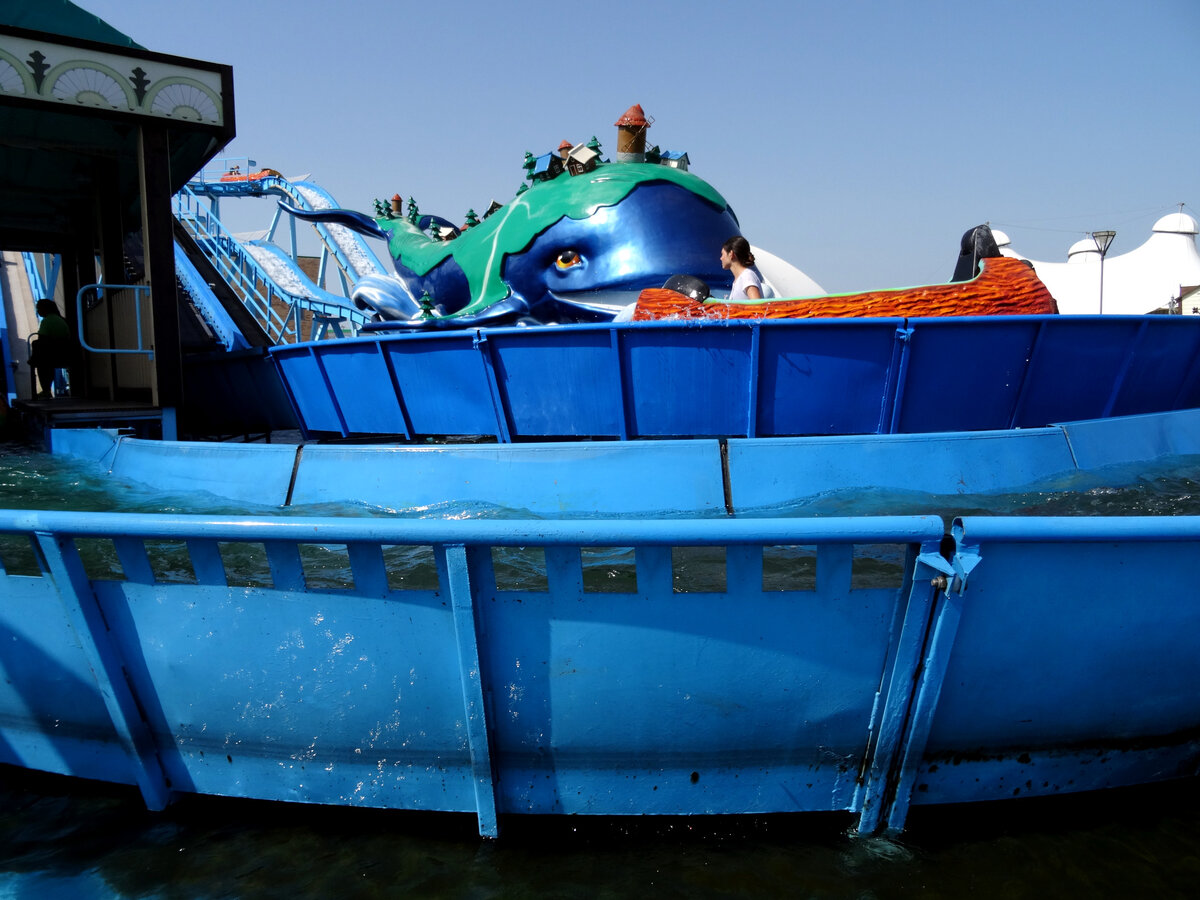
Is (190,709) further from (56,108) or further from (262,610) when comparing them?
(56,108)

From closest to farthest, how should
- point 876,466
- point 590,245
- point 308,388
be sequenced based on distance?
1. point 876,466
2. point 308,388
3. point 590,245

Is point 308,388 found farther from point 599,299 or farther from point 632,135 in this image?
point 632,135

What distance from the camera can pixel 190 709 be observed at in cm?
228

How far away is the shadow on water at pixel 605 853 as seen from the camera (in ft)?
6.77

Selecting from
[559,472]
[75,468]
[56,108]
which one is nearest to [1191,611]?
[559,472]

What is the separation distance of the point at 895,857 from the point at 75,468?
6.94 metres

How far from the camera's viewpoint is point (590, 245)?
1008 cm

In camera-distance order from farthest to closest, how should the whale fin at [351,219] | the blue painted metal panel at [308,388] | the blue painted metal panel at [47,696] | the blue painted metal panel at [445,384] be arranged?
1. the whale fin at [351,219]
2. the blue painted metal panel at [308,388]
3. the blue painted metal panel at [445,384]
4. the blue painted metal panel at [47,696]

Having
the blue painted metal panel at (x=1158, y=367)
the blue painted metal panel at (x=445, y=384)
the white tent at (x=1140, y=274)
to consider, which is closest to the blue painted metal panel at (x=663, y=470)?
the blue painted metal panel at (x=1158, y=367)

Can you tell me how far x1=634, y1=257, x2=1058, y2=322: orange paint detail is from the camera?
19.6 ft

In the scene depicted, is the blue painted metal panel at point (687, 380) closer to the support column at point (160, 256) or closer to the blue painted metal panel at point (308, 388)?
the blue painted metal panel at point (308, 388)

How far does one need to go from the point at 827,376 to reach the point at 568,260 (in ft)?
18.1

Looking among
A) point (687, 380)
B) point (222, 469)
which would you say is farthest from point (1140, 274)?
point (222, 469)

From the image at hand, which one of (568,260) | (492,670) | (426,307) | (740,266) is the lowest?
(492,670)
